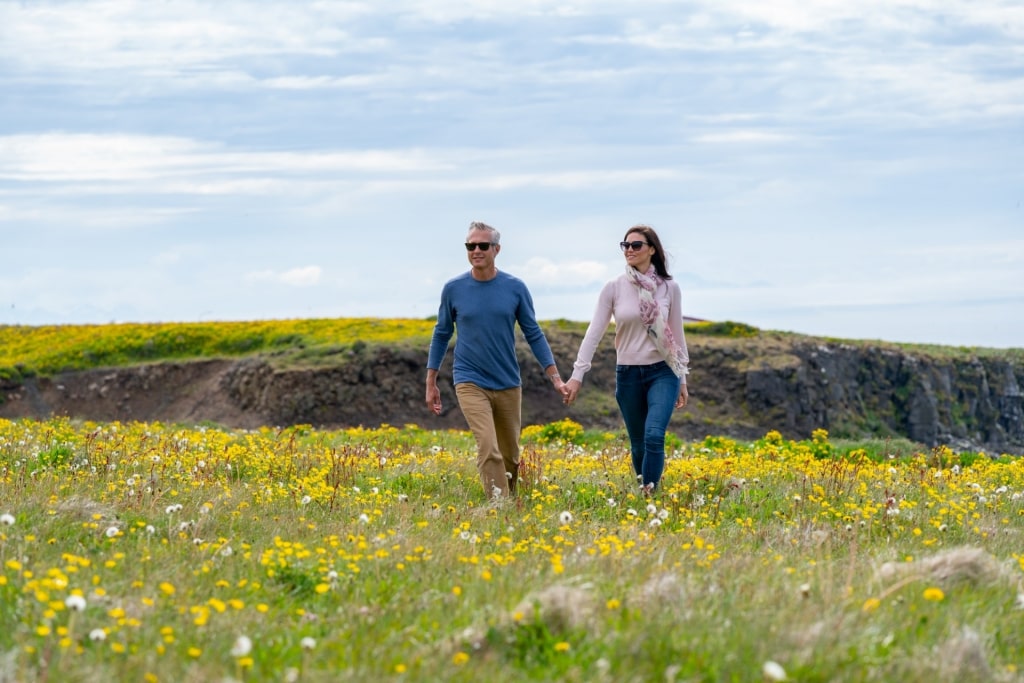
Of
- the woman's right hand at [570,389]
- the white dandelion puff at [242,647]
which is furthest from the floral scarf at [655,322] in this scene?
the white dandelion puff at [242,647]

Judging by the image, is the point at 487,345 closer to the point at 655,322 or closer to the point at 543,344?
the point at 543,344

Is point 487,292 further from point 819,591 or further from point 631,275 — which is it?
point 819,591

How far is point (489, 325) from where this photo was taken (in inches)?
388

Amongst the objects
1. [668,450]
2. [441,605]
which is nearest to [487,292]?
[441,605]

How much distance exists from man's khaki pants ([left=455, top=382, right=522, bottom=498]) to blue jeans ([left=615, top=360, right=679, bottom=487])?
3.48 feet

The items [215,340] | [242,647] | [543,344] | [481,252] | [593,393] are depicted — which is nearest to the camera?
[242,647]

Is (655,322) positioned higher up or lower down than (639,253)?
lower down

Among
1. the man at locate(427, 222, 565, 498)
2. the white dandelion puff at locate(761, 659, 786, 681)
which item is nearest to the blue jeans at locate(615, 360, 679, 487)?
the man at locate(427, 222, 565, 498)

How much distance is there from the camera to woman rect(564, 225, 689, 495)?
9.80 m

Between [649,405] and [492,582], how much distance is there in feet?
13.9

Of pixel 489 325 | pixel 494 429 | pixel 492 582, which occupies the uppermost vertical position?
pixel 489 325

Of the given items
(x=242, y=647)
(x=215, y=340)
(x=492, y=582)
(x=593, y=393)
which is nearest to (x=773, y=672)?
(x=492, y=582)

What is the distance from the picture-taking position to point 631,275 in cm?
996

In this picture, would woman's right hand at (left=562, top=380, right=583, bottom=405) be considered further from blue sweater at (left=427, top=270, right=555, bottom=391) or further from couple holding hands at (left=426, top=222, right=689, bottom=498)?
blue sweater at (left=427, top=270, right=555, bottom=391)
